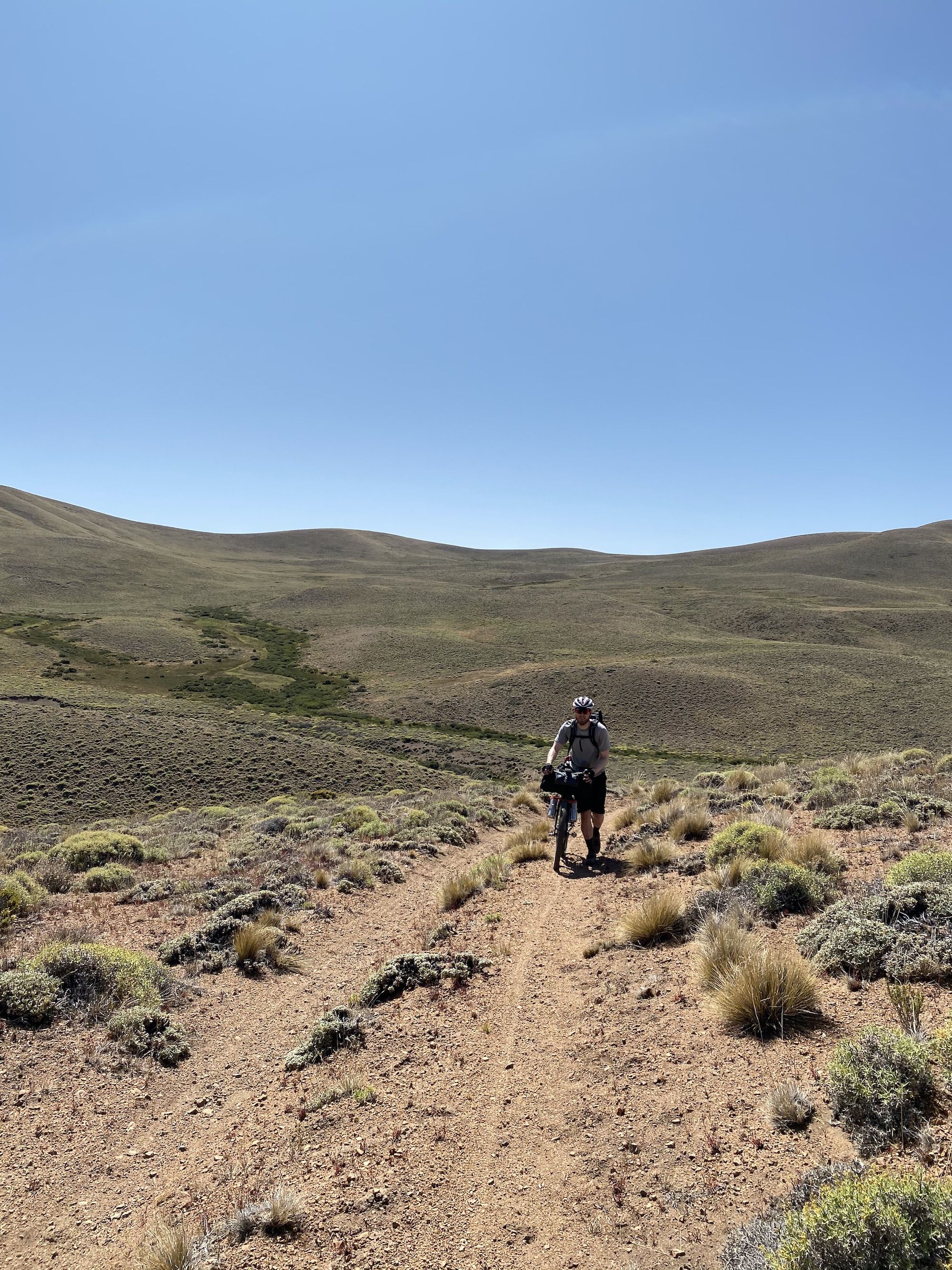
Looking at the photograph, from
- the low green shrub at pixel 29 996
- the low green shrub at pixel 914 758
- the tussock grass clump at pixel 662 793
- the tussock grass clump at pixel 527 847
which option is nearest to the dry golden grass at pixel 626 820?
the tussock grass clump at pixel 662 793

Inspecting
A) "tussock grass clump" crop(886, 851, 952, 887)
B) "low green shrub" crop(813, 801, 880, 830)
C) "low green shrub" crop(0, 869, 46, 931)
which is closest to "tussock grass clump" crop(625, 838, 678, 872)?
"low green shrub" crop(813, 801, 880, 830)

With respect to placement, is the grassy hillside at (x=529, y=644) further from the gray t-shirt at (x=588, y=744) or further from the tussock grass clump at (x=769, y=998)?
the tussock grass clump at (x=769, y=998)

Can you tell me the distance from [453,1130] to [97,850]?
932cm

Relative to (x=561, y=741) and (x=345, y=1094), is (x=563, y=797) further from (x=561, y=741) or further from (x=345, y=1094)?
(x=345, y=1094)

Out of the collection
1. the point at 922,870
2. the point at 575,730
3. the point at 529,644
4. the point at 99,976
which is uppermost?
the point at 529,644

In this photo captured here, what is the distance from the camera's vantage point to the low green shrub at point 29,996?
17.3 ft

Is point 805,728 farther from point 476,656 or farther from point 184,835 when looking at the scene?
point 184,835

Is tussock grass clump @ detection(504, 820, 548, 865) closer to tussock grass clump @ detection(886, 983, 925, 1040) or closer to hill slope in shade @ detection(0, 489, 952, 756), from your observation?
tussock grass clump @ detection(886, 983, 925, 1040)

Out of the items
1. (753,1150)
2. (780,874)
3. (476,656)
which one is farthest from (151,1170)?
(476,656)

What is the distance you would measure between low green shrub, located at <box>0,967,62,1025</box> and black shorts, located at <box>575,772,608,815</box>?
6318 mm

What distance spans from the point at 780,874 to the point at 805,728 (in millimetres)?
39407

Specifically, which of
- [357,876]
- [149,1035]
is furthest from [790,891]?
[357,876]

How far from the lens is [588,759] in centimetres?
912

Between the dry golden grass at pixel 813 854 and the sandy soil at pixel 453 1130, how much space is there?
1423 millimetres
